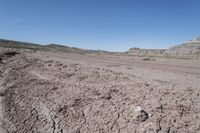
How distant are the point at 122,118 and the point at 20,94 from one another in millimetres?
4743

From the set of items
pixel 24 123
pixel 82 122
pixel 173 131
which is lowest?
pixel 24 123

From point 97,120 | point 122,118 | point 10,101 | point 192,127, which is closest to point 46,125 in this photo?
Result: point 97,120

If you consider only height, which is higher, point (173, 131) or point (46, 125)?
point (173, 131)

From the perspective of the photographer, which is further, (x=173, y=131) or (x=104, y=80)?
(x=104, y=80)

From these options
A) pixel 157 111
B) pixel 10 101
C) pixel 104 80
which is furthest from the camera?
pixel 104 80

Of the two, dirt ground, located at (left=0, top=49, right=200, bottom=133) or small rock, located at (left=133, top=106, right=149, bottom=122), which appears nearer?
dirt ground, located at (left=0, top=49, right=200, bottom=133)

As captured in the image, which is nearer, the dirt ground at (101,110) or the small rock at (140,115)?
the dirt ground at (101,110)

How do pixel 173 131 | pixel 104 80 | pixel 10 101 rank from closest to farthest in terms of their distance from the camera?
pixel 173 131
pixel 10 101
pixel 104 80

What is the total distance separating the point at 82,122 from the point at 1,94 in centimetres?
466

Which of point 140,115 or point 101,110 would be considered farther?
point 101,110

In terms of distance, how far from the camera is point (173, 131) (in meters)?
3.80

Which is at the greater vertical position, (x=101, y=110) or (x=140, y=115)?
(x=140, y=115)

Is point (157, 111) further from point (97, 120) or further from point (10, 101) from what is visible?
point (10, 101)

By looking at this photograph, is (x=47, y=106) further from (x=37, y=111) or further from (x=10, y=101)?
(x=10, y=101)
